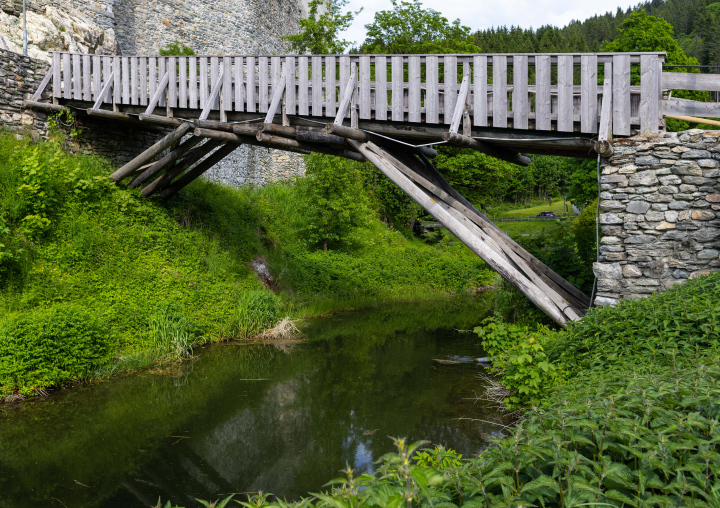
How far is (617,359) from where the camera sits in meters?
4.80

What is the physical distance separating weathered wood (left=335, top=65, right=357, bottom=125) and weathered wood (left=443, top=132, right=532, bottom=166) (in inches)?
66.8

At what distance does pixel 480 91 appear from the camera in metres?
7.49

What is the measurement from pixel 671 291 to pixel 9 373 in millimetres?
7914

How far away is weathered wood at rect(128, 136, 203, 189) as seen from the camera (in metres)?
10.6

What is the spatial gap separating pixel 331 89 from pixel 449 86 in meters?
2.01

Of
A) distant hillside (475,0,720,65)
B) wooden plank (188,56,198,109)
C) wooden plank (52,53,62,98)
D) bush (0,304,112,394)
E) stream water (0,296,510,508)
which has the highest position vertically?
distant hillside (475,0,720,65)

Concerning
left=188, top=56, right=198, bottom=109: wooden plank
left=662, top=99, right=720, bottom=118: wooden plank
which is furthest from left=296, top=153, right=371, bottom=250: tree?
left=662, top=99, right=720, bottom=118: wooden plank

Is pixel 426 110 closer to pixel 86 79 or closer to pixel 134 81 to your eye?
pixel 134 81

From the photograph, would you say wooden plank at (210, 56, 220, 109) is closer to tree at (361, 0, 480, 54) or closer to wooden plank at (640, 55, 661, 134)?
wooden plank at (640, 55, 661, 134)

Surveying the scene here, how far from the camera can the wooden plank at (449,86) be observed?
759cm

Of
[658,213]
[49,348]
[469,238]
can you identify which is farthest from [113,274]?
[658,213]

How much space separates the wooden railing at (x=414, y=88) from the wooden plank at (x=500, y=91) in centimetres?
1

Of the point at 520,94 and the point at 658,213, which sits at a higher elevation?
the point at 520,94

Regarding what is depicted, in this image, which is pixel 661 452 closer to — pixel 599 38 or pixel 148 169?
pixel 148 169
